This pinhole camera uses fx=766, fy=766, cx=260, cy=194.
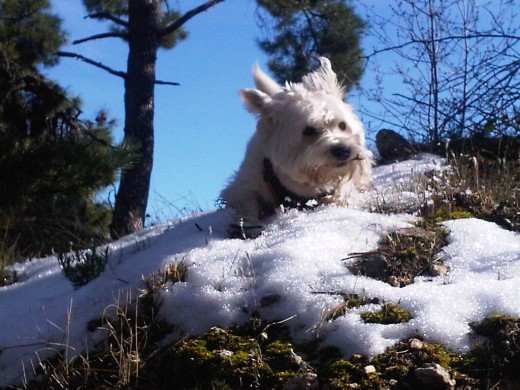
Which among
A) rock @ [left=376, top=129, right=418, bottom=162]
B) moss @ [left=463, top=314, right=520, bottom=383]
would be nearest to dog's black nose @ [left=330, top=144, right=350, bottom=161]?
moss @ [left=463, top=314, right=520, bottom=383]

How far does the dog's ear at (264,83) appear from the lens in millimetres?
6055

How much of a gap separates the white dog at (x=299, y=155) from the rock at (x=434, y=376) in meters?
2.46

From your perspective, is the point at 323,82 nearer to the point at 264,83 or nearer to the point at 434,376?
the point at 264,83

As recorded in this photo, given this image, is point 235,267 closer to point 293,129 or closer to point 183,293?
point 183,293

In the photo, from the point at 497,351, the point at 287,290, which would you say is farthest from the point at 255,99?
the point at 497,351

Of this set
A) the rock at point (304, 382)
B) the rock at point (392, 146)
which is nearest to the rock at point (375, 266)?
the rock at point (304, 382)

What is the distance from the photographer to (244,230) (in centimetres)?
489

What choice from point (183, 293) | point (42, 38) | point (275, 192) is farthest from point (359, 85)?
point (183, 293)

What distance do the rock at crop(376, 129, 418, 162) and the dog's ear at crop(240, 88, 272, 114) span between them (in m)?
3.07

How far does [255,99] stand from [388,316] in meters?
2.89

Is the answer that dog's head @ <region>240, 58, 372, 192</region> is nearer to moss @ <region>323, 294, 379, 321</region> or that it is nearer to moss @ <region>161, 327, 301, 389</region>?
moss @ <region>323, 294, 379, 321</region>

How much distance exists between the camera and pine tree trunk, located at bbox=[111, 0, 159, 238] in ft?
37.9

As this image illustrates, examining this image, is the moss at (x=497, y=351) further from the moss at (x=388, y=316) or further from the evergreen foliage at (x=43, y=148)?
the evergreen foliage at (x=43, y=148)

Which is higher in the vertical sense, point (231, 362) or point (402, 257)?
point (402, 257)
